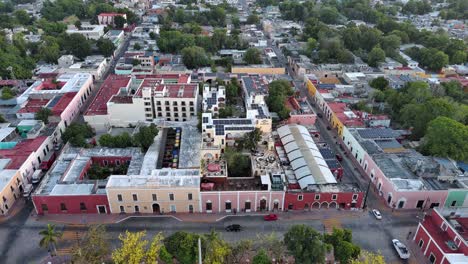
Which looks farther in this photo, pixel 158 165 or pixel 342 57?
pixel 342 57

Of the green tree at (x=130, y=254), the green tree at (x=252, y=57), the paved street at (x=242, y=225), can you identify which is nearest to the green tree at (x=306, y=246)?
the paved street at (x=242, y=225)

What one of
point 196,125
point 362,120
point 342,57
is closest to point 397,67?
point 342,57

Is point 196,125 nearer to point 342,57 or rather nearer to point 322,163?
point 322,163

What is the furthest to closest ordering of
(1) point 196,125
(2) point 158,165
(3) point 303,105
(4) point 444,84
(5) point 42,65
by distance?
(5) point 42,65, (4) point 444,84, (3) point 303,105, (1) point 196,125, (2) point 158,165

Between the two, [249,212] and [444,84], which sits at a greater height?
[444,84]

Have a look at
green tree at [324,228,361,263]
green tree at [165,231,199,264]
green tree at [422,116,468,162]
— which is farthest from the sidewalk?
green tree at [422,116,468,162]

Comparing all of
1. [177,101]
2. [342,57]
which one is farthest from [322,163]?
[342,57]

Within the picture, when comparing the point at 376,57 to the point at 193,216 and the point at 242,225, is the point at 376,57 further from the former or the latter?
the point at 193,216

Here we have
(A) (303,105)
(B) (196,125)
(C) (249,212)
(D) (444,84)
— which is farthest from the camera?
(D) (444,84)
